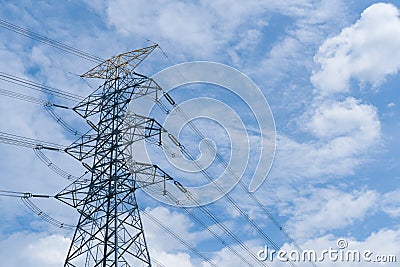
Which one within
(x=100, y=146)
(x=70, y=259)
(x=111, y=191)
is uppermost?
(x=100, y=146)

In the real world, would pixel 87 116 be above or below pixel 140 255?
above

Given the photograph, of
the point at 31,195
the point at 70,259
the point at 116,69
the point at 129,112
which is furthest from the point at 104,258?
the point at 116,69

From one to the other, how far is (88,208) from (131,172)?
312cm

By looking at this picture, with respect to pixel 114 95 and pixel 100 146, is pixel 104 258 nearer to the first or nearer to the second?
pixel 100 146

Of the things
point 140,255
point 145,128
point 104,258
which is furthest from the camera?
point 145,128

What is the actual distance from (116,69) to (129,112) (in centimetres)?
409

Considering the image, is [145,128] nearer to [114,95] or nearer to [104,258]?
[114,95]

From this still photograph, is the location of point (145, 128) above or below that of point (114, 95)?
below

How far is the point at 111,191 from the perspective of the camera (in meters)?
26.9

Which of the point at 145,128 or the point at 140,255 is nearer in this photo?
the point at 140,255

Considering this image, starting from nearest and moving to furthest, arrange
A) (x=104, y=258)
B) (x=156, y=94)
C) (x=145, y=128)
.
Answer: (x=104, y=258), (x=145, y=128), (x=156, y=94)

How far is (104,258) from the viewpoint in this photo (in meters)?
24.3

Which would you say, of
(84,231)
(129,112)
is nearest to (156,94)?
(129,112)

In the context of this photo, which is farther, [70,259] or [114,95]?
[114,95]
